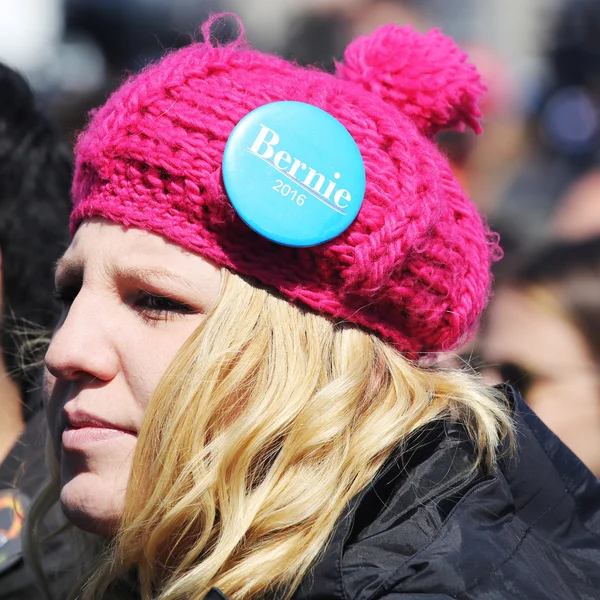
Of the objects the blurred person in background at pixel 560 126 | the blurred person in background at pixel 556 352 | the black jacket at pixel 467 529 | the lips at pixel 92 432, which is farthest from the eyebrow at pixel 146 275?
the blurred person in background at pixel 560 126

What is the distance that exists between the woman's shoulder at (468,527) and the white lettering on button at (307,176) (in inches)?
19.0

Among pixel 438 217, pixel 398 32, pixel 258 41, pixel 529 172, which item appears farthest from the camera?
pixel 258 41

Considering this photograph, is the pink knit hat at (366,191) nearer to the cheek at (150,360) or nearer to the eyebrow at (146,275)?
the eyebrow at (146,275)

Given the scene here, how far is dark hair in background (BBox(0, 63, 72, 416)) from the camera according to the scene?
2330mm

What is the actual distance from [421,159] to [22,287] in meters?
1.32

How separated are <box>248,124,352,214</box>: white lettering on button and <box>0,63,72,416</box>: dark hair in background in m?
1.13

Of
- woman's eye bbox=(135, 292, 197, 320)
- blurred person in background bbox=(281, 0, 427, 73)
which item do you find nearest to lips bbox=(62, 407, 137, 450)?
woman's eye bbox=(135, 292, 197, 320)

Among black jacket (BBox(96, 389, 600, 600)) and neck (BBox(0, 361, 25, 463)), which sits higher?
black jacket (BBox(96, 389, 600, 600))

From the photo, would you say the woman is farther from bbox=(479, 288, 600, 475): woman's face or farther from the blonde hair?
bbox=(479, 288, 600, 475): woman's face

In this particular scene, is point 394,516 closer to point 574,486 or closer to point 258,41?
point 574,486

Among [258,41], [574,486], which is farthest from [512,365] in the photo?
[258,41]

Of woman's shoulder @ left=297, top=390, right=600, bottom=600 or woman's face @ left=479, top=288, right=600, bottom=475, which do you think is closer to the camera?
woman's shoulder @ left=297, top=390, right=600, bottom=600

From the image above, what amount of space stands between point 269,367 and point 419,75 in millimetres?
742

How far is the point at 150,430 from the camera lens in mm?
1476
